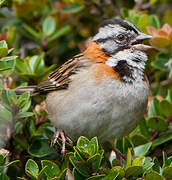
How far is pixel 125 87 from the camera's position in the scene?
3.09 metres

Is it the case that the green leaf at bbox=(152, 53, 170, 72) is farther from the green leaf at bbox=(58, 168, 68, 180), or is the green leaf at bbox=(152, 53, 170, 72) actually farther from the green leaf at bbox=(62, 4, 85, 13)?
the green leaf at bbox=(58, 168, 68, 180)

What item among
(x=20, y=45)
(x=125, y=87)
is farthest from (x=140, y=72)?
(x=20, y=45)

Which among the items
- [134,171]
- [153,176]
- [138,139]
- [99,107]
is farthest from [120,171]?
[138,139]

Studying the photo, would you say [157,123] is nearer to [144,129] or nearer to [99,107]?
Result: [144,129]

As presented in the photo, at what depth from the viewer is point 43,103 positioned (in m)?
3.57

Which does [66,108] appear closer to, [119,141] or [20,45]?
[119,141]

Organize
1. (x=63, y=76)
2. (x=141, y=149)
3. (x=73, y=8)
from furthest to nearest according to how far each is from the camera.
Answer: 1. (x=73, y=8)
2. (x=63, y=76)
3. (x=141, y=149)

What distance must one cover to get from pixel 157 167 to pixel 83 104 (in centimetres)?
74

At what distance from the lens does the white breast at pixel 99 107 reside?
9.85ft

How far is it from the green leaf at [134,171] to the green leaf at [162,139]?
80 cm

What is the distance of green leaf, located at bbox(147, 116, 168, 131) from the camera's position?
10.6 ft

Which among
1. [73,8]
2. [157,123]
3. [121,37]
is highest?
[73,8]

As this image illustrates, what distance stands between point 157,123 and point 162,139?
0.14 m

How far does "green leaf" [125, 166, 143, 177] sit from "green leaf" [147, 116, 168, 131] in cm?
83
